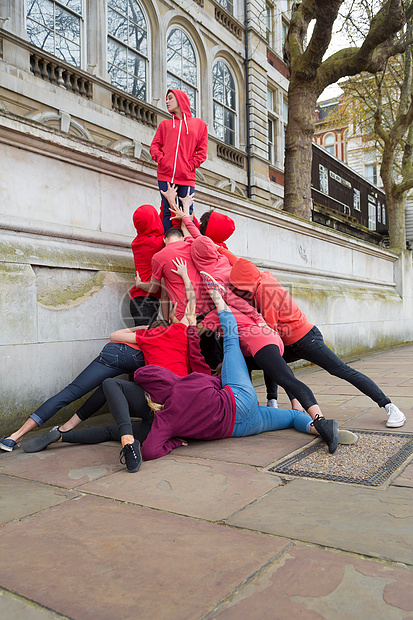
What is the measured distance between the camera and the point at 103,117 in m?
13.5

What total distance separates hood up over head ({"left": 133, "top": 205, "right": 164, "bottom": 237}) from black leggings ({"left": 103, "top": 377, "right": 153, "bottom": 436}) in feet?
6.07

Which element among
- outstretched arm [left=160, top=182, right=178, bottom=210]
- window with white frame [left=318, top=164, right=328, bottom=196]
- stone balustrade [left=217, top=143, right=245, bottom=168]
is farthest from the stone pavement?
window with white frame [left=318, top=164, right=328, bottom=196]

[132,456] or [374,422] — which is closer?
[132,456]

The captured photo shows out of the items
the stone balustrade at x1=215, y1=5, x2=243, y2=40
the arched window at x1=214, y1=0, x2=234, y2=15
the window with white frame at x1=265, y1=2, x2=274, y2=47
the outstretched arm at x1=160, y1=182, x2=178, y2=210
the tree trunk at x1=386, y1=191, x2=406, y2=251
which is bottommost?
the outstretched arm at x1=160, y1=182, x2=178, y2=210

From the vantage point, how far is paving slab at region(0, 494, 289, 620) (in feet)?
5.56

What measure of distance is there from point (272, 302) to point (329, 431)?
3.85 ft

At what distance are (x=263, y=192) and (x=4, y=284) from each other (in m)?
18.1

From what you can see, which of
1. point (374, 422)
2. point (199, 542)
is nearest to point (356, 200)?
point (374, 422)

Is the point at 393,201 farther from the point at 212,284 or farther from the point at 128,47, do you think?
the point at 212,284

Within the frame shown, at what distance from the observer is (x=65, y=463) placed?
134 inches

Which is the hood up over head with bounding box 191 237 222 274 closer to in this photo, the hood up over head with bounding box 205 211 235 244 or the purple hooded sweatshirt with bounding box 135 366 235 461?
the hood up over head with bounding box 205 211 235 244

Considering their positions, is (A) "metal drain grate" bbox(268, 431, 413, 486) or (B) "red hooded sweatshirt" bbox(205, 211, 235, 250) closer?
(A) "metal drain grate" bbox(268, 431, 413, 486)

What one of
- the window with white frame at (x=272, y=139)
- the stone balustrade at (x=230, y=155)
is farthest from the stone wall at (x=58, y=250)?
the window with white frame at (x=272, y=139)

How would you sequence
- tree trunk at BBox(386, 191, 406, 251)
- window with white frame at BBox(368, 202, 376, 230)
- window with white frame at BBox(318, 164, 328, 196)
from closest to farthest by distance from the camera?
tree trunk at BBox(386, 191, 406, 251), window with white frame at BBox(318, 164, 328, 196), window with white frame at BBox(368, 202, 376, 230)
